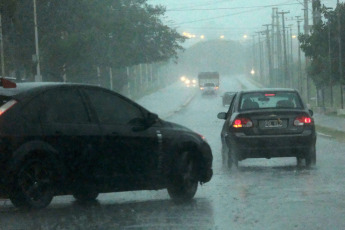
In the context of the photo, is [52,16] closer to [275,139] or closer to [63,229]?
[275,139]

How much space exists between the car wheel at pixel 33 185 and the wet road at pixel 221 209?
0.15 m

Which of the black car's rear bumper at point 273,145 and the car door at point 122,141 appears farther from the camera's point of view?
the black car's rear bumper at point 273,145

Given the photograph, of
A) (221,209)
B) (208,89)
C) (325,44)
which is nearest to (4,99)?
(221,209)

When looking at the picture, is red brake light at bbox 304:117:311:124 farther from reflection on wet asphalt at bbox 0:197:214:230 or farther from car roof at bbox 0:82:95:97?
car roof at bbox 0:82:95:97

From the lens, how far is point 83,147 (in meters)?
12.0

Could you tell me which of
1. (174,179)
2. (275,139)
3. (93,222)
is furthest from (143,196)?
(275,139)

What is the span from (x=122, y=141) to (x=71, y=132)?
2.75ft

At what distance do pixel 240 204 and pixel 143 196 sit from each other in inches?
76.9

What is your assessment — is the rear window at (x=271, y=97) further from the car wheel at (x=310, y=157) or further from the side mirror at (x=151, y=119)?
the side mirror at (x=151, y=119)

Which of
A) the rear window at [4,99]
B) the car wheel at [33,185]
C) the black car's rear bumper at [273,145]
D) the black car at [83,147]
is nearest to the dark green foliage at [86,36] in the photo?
the black car's rear bumper at [273,145]

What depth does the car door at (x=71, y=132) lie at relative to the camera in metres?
11.8

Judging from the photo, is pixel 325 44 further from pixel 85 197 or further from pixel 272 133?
pixel 85 197

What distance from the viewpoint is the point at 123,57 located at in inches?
3425

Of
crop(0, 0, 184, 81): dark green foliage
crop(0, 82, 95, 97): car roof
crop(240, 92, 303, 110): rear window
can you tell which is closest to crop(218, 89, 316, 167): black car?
crop(240, 92, 303, 110): rear window
